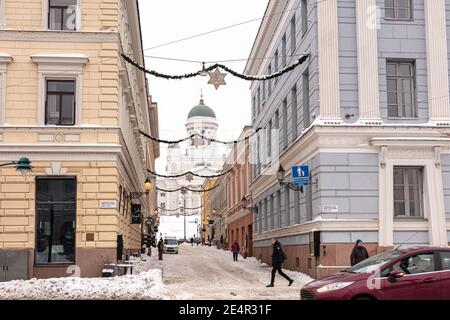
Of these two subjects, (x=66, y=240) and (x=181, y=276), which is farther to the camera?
(x=181, y=276)

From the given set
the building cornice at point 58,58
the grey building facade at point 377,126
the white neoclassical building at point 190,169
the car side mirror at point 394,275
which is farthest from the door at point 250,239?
the white neoclassical building at point 190,169

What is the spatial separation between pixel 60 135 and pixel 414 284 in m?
14.6

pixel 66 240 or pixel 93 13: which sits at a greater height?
pixel 93 13

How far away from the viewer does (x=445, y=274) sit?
14.6 metres

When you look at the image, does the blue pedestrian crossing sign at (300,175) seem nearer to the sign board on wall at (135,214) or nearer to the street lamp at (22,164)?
the street lamp at (22,164)

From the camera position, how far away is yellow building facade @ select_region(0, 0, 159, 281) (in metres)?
24.5

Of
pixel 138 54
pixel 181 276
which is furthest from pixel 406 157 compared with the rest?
pixel 138 54

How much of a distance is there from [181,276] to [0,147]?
29.6 ft

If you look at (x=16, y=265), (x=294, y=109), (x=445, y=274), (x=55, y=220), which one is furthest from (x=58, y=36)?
(x=445, y=274)

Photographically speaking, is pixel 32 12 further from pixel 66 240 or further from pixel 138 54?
pixel 138 54

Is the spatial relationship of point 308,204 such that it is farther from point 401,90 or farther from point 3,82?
point 3,82

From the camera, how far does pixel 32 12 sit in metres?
25.2
